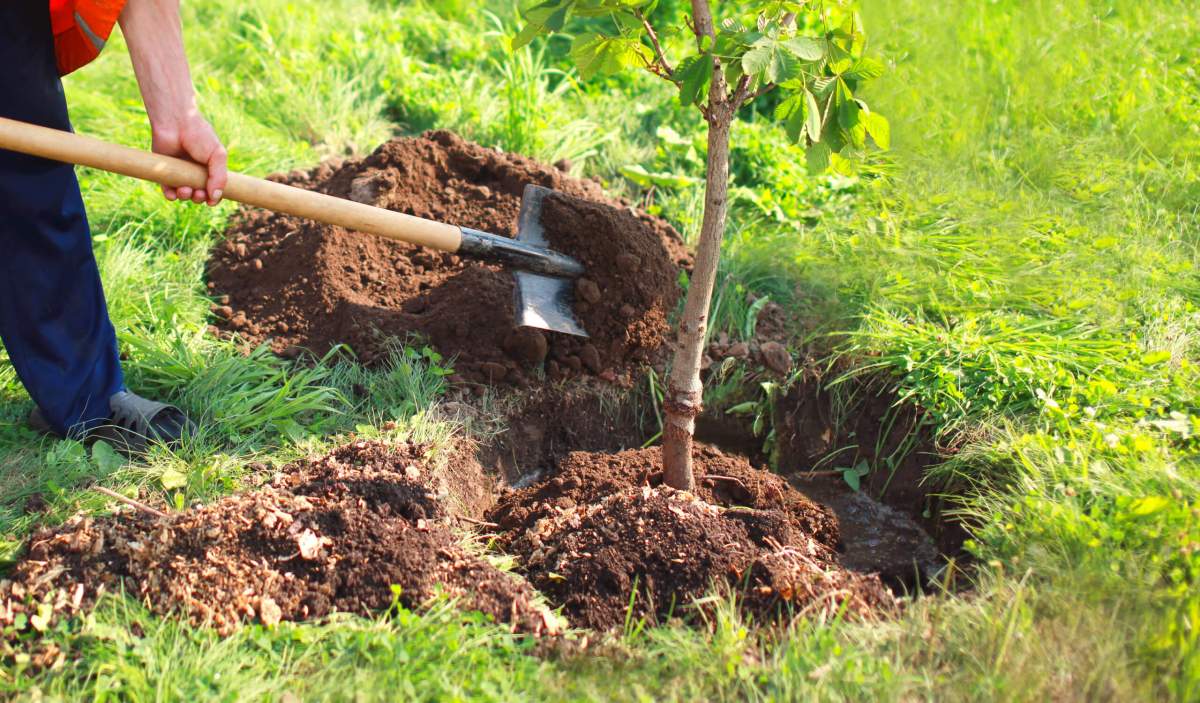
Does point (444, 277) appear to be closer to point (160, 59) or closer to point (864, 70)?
point (160, 59)

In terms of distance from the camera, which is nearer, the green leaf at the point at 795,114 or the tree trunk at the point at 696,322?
the green leaf at the point at 795,114

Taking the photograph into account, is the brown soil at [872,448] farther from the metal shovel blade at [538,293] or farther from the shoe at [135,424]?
the shoe at [135,424]

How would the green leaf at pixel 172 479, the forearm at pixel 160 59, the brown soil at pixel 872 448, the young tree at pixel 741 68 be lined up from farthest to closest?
the brown soil at pixel 872 448, the green leaf at pixel 172 479, the forearm at pixel 160 59, the young tree at pixel 741 68

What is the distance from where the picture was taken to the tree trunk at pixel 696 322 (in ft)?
8.41

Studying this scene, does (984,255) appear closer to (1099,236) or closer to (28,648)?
(1099,236)

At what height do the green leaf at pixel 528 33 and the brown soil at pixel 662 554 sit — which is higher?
Answer: the green leaf at pixel 528 33

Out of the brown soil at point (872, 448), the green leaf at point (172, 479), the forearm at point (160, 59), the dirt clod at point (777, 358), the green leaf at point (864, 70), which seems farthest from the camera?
the dirt clod at point (777, 358)

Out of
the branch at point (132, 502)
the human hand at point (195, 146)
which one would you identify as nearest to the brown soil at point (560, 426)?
the branch at point (132, 502)

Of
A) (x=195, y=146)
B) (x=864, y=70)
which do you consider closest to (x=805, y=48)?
(x=864, y=70)

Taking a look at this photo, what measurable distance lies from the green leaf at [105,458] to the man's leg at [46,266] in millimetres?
137

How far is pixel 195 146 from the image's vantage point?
2.62 metres

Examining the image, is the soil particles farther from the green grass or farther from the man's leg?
the man's leg

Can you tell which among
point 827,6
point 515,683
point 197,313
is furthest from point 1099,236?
point 197,313

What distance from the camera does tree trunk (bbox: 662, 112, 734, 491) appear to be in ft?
8.41
